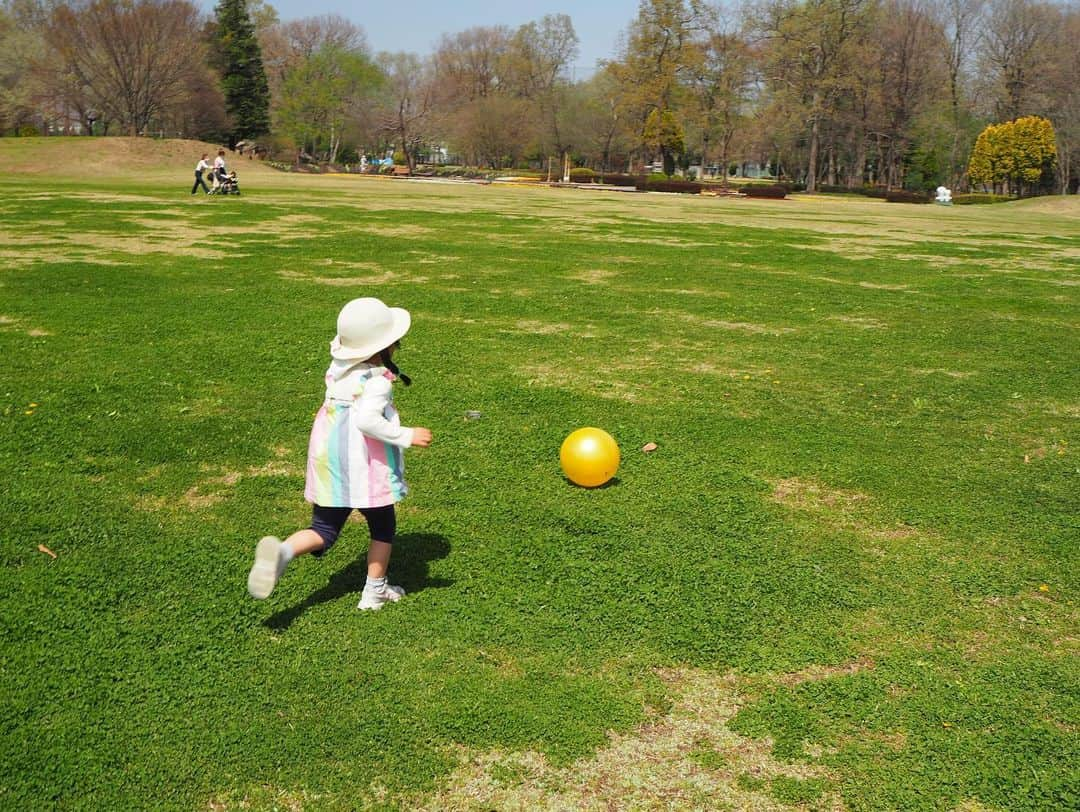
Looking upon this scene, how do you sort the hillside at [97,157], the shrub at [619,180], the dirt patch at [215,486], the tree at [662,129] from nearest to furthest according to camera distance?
the dirt patch at [215,486]
the hillside at [97,157]
the shrub at [619,180]
the tree at [662,129]

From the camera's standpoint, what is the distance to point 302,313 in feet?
37.6

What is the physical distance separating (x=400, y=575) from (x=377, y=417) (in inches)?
40.7

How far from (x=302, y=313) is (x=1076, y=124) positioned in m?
65.2

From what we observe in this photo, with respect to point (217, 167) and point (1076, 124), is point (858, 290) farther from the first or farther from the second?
point (1076, 124)

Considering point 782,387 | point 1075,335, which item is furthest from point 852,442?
point 1075,335

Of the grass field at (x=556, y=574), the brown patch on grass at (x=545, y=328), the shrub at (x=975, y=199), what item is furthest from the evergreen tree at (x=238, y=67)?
the brown patch on grass at (x=545, y=328)

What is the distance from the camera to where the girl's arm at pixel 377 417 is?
4105 mm

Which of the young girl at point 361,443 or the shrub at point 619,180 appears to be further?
the shrub at point 619,180

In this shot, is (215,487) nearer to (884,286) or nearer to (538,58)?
(884,286)

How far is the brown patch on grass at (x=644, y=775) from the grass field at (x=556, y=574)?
0.04 ft

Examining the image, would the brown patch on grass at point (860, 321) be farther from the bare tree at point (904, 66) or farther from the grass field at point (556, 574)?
the bare tree at point (904, 66)

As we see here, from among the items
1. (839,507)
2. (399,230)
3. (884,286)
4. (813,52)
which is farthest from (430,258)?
(813,52)

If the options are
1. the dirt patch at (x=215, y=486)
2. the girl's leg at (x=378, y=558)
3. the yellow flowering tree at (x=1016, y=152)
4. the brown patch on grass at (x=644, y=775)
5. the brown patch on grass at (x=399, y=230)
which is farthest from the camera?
the yellow flowering tree at (x=1016, y=152)

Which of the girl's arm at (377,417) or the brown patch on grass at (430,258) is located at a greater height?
the brown patch on grass at (430,258)
